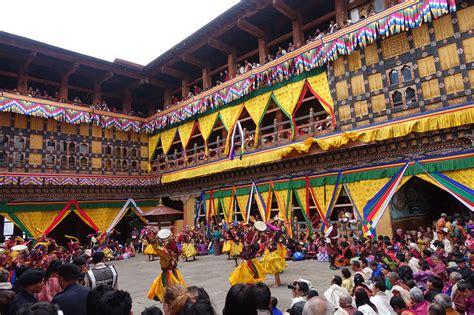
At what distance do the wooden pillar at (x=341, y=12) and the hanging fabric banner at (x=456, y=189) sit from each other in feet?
24.8

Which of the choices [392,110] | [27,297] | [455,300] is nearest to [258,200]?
[392,110]

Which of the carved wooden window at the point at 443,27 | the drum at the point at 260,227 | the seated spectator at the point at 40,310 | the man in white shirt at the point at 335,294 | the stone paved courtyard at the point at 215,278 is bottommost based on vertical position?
the stone paved courtyard at the point at 215,278

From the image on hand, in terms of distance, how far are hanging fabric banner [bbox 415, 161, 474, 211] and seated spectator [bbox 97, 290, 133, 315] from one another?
410 inches

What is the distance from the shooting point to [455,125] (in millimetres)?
10102

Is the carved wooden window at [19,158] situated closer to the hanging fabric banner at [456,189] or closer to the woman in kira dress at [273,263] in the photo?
the woman in kira dress at [273,263]

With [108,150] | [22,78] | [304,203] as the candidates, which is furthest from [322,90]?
[22,78]

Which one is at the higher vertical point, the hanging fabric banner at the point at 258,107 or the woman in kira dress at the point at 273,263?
the hanging fabric banner at the point at 258,107

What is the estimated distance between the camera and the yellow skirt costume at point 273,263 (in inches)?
327

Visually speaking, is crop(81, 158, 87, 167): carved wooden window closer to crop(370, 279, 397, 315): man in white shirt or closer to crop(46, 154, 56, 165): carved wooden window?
crop(46, 154, 56, 165): carved wooden window

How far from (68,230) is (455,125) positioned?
22287mm

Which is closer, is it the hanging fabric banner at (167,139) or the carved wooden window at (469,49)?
the carved wooden window at (469,49)

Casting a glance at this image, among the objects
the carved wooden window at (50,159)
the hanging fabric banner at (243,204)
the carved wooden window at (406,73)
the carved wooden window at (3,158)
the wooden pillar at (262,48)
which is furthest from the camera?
the carved wooden window at (50,159)

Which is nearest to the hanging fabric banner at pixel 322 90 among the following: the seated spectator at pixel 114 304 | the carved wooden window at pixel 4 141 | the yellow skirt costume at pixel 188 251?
the yellow skirt costume at pixel 188 251

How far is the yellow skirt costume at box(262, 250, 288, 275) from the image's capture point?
8297 mm
